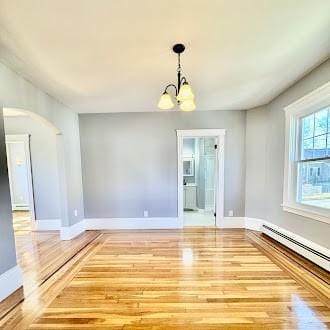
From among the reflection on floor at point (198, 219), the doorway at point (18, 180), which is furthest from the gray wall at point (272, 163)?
the doorway at point (18, 180)

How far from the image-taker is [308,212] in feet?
9.58

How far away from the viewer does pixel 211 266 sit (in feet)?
9.20

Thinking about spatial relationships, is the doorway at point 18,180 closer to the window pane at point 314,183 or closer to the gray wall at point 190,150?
the gray wall at point 190,150

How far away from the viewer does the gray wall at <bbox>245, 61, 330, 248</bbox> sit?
2797 mm

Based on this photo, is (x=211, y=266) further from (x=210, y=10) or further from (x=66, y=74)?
(x=66, y=74)

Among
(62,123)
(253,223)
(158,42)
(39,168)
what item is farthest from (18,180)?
(253,223)

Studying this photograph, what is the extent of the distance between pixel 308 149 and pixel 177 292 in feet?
9.07

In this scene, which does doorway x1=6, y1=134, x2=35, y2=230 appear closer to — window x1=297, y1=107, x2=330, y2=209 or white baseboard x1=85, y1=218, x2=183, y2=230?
white baseboard x1=85, y1=218, x2=183, y2=230

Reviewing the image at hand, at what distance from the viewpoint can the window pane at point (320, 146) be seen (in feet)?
9.11

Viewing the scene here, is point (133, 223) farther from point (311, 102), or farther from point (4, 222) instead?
point (311, 102)

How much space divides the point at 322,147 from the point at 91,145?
420 centimetres

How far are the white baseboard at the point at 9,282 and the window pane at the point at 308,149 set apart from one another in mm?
4184

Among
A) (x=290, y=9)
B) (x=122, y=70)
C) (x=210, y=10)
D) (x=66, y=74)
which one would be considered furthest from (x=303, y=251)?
(x=66, y=74)

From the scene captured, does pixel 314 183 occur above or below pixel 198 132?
below
